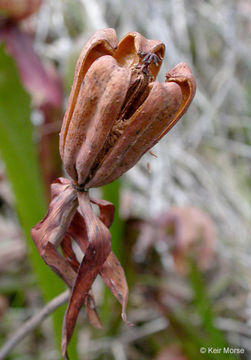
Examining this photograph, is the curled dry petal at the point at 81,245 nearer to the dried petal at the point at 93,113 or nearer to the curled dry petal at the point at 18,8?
the dried petal at the point at 93,113

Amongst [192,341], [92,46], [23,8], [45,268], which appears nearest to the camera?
[92,46]

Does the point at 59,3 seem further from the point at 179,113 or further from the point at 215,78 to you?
the point at 179,113

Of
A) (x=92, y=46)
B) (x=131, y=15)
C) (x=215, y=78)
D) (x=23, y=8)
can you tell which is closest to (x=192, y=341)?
(x=92, y=46)

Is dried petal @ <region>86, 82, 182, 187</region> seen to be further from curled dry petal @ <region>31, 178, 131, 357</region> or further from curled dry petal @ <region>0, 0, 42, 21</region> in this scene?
curled dry petal @ <region>0, 0, 42, 21</region>

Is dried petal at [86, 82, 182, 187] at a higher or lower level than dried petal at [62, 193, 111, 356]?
higher

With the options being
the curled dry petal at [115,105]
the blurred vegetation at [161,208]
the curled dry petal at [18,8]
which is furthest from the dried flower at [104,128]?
the curled dry petal at [18,8]

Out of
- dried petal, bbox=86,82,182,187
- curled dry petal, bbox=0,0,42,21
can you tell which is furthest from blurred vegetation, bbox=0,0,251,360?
dried petal, bbox=86,82,182,187
